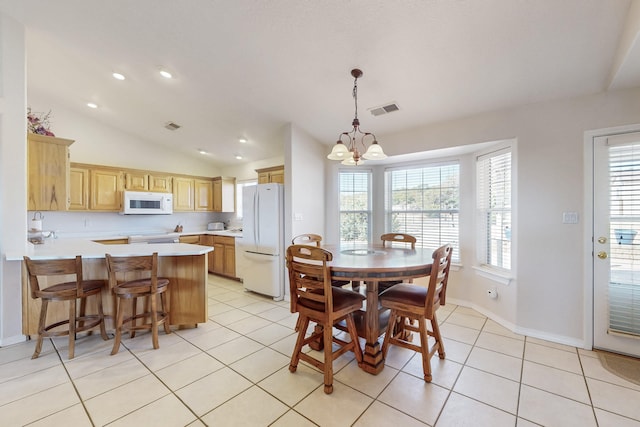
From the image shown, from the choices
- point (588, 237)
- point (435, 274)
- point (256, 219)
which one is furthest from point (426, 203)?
point (256, 219)

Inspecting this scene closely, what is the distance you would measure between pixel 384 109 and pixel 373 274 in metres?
2.18

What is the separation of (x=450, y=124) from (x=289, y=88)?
2.03m

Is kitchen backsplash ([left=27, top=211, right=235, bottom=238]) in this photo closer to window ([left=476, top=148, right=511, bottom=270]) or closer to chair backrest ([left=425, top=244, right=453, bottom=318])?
window ([left=476, top=148, right=511, bottom=270])

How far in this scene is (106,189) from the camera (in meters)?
4.65

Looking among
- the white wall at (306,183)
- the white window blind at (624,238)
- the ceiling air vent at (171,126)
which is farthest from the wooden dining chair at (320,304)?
the ceiling air vent at (171,126)

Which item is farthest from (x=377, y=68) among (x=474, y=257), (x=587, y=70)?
(x=474, y=257)

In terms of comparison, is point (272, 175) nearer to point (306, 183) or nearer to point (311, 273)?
point (306, 183)

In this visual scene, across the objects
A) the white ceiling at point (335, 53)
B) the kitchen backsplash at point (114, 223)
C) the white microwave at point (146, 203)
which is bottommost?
the kitchen backsplash at point (114, 223)

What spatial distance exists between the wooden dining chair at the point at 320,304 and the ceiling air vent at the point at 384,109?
2.10 meters

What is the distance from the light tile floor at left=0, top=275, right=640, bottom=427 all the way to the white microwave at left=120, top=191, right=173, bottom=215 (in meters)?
2.66

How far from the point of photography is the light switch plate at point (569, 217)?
2566 millimetres

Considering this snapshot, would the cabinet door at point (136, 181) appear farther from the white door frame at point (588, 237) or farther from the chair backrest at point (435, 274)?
the white door frame at point (588, 237)

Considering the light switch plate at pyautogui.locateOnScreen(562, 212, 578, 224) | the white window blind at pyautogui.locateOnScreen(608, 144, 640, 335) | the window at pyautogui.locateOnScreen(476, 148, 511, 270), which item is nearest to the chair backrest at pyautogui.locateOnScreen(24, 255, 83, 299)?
the window at pyautogui.locateOnScreen(476, 148, 511, 270)

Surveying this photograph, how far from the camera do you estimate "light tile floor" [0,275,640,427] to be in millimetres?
1661
